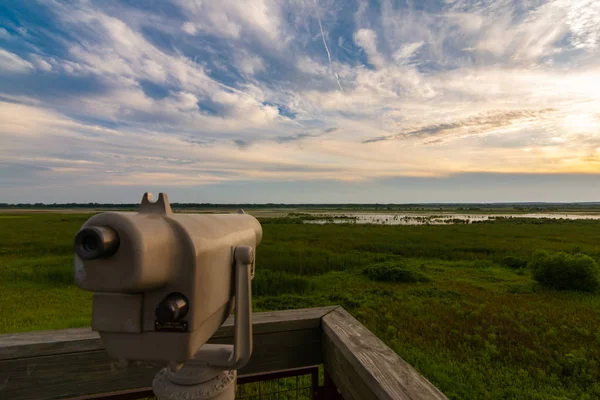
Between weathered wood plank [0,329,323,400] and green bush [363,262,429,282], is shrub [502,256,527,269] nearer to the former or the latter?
green bush [363,262,429,282]

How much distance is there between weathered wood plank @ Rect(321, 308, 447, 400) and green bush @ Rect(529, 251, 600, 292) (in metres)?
12.5

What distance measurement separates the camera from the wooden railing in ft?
4.65

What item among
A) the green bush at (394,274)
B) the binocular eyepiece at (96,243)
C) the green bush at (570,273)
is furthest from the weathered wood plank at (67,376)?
the green bush at (570,273)

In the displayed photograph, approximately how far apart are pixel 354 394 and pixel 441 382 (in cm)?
430

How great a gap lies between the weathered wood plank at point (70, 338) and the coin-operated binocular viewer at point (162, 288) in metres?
0.51

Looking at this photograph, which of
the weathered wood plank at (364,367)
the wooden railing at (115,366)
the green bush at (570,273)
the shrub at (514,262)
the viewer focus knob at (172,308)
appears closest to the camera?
the viewer focus knob at (172,308)

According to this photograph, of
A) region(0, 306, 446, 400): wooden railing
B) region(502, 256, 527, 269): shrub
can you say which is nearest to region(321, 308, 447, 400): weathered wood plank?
region(0, 306, 446, 400): wooden railing

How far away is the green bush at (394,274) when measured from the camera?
39.8ft

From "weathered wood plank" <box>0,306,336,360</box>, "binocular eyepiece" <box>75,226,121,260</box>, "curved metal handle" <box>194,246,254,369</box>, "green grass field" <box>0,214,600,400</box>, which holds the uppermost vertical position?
"binocular eyepiece" <box>75,226,121,260</box>

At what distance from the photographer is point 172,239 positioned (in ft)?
3.37

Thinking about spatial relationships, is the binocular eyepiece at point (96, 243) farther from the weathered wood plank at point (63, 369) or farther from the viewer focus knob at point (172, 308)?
the weathered wood plank at point (63, 369)

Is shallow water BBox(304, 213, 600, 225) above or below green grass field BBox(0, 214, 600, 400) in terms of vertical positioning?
above

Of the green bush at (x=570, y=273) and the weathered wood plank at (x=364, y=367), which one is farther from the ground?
the weathered wood plank at (x=364, y=367)

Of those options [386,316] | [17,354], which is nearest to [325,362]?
[17,354]
